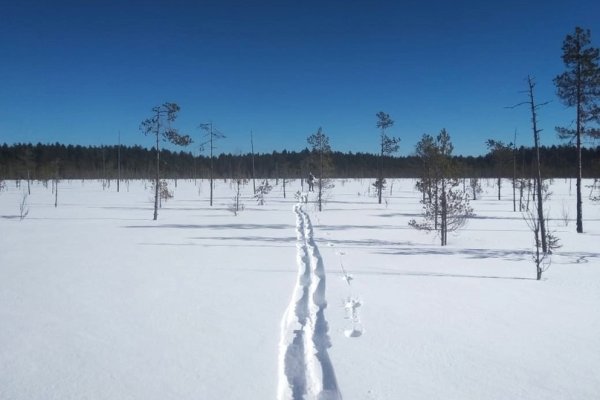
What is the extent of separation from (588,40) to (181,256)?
733 inches

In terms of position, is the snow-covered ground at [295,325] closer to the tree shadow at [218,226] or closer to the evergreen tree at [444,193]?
the evergreen tree at [444,193]

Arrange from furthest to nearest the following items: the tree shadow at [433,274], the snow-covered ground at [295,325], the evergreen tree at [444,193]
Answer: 1. the evergreen tree at [444,193]
2. the tree shadow at [433,274]
3. the snow-covered ground at [295,325]

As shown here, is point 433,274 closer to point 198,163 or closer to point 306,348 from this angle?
point 306,348

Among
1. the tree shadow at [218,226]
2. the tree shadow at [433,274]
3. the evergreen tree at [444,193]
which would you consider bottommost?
the tree shadow at [433,274]

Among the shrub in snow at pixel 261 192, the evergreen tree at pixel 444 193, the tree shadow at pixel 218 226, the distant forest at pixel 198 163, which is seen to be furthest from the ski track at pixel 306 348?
the distant forest at pixel 198 163

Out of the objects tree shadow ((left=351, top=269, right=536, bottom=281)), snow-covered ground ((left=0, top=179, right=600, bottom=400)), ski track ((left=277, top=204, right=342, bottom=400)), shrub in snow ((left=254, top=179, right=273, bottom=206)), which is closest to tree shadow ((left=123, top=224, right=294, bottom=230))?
snow-covered ground ((left=0, top=179, right=600, bottom=400))

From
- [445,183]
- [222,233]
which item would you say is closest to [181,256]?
[222,233]

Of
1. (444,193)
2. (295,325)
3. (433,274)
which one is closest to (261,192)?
(444,193)

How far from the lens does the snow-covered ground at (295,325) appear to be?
12.1 feet

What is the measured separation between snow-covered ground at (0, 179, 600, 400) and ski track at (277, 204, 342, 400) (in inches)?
0.9

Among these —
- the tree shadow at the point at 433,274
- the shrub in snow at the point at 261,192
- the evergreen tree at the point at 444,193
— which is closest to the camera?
the tree shadow at the point at 433,274

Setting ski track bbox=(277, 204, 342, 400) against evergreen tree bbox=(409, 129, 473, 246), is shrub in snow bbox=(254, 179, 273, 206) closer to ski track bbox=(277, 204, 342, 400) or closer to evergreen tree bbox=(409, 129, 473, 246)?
evergreen tree bbox=(409, 129, 473, 246)

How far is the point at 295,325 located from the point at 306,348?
0.83 meters

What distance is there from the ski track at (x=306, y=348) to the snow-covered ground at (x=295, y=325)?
0.02 m
